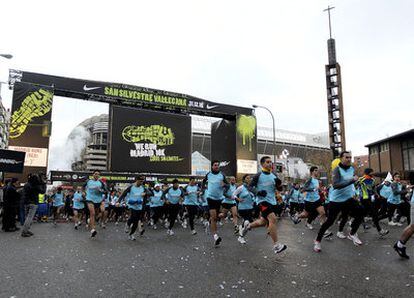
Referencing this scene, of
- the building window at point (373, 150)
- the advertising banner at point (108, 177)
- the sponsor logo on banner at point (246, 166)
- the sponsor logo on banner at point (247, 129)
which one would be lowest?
the advertising banner at point (108, 177)

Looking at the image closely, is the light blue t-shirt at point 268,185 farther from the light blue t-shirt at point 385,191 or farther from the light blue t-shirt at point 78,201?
the light blue t-shirt at point 78,201

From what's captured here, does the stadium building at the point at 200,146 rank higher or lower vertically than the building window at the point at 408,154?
higher

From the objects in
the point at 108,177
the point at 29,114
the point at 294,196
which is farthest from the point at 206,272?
the point at 29,114

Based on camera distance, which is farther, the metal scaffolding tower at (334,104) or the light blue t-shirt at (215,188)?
the metal scaffolding tower at (334,104)

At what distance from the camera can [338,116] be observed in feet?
160

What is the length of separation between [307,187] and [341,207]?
3.86 metres

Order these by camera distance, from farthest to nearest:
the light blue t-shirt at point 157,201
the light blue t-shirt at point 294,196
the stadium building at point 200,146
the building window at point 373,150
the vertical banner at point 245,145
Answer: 1. the stadium building at point 200,146
2. the building window at point 373,150
3. the vertical banner at point 245,145
4. the light blue t-shirt at point 294,196
5. the light blue t-shirt at point 157,201

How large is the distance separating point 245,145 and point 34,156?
19973 millimetres

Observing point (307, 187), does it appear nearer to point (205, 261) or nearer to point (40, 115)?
point (205, 261)

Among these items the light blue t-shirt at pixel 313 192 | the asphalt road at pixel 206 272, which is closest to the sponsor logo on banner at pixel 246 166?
the light blue t-shirt at pixel 313 192

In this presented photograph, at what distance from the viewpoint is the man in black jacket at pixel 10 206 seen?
1280 cm

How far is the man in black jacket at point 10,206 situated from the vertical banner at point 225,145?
82.6 feet

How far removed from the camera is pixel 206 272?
5145 mm

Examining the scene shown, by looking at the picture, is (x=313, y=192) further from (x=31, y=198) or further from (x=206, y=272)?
(x=31, y=198)
